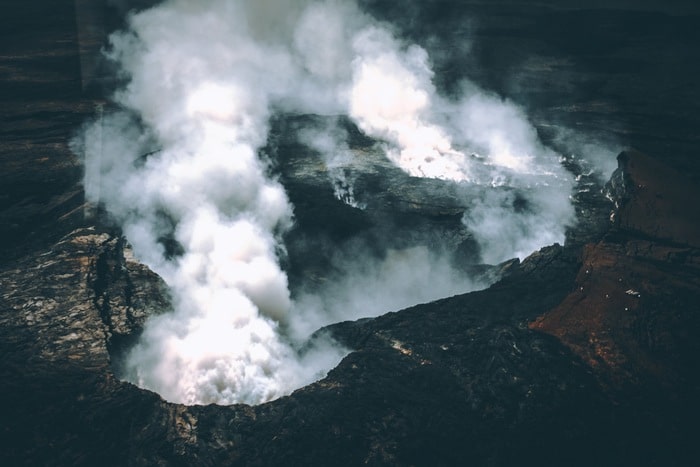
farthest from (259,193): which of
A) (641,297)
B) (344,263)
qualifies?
(641,297)

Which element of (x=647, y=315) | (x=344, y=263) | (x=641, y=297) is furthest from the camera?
(x=344, y=263)

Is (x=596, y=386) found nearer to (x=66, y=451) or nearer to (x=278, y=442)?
(x=278, y=442)

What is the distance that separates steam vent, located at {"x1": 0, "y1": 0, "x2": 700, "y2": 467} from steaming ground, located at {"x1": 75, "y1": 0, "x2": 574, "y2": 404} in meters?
0.06

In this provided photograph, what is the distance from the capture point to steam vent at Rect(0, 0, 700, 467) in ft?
20.7

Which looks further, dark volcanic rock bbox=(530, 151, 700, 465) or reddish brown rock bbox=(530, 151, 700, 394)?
reddish brown rock bbox=(530, 151, 700, 394)

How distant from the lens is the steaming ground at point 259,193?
796cm

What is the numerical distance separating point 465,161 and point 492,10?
2733cm

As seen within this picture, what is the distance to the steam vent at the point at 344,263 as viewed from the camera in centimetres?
632

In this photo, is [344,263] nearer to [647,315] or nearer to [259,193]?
[259,193]

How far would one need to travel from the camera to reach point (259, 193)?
11.5 m

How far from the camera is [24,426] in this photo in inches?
243

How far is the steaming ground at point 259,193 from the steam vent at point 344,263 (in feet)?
0.20

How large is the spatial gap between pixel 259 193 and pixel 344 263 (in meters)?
2.57

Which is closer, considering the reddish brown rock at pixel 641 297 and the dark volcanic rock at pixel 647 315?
the dark volcanic rock at pixel 647 315
